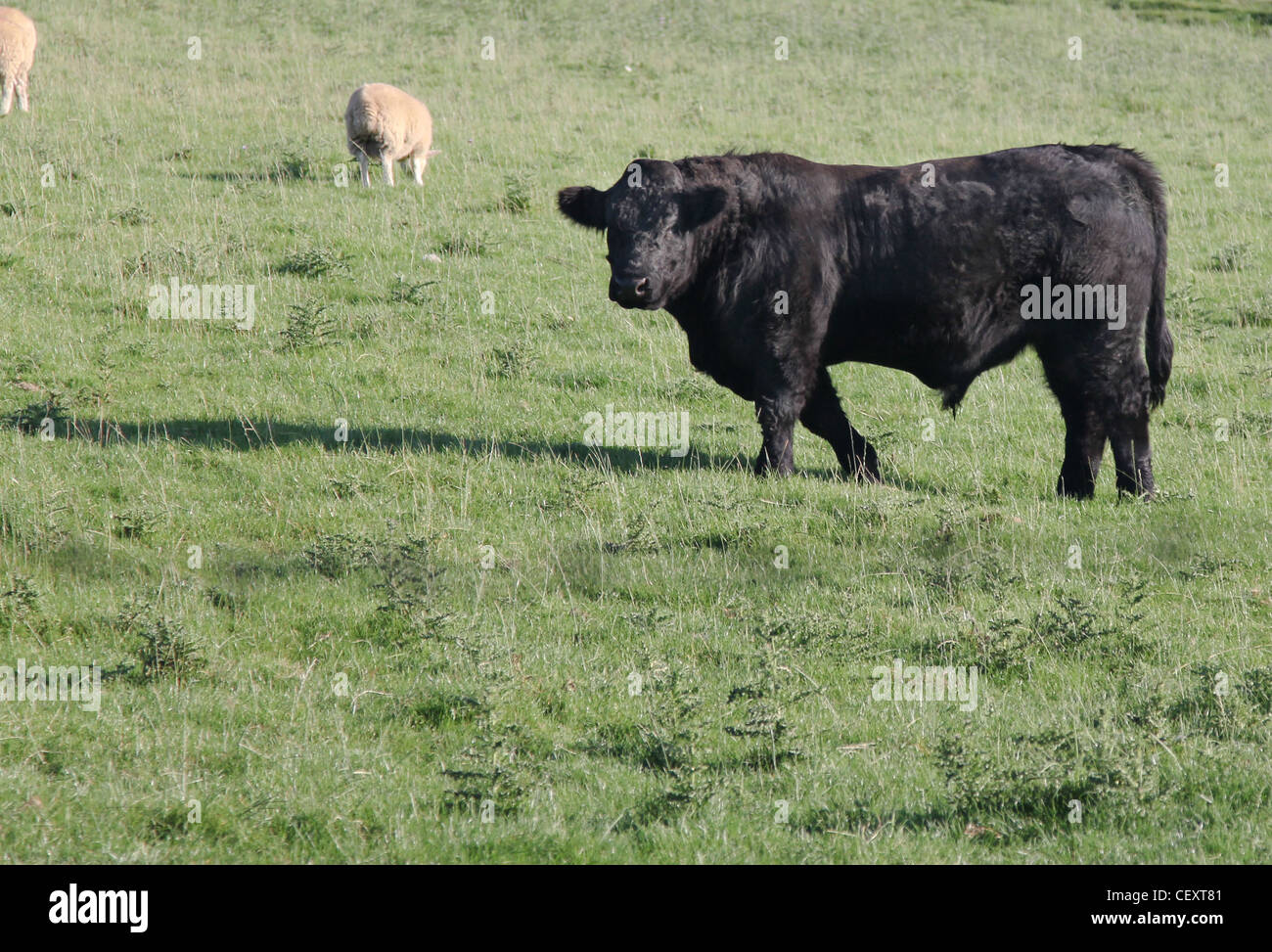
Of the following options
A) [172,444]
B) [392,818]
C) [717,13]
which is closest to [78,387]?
[172,444]

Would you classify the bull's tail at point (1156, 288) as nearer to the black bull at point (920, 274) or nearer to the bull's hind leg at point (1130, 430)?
the black bull at point (920, 274)

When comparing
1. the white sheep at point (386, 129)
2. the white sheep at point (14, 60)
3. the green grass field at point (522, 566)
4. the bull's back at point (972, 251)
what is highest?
the white sheep at point (14, 60)

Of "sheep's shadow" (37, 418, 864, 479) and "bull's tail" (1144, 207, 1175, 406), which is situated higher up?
"bull's tail" (1144, 207, 1175, 406)

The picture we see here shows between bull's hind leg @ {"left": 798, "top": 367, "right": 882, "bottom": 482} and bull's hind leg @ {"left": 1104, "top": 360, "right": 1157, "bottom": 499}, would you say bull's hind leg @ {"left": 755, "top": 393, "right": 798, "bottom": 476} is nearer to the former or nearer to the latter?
bull's hind leg @ {"left": 798, "top": 367, "right": 882, "bottom": 482}


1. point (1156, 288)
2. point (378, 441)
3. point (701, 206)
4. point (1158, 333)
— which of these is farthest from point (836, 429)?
point (378, 441)

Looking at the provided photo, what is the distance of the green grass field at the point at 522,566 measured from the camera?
547 cm

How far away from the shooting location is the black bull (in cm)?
971

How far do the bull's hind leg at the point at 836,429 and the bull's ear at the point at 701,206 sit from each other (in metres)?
1.47

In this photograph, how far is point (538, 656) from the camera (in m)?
6.87

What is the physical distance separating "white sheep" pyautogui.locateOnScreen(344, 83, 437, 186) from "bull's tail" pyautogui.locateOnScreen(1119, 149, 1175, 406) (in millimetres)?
9314

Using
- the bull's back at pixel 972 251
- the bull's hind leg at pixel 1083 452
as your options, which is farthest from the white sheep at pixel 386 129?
the bull's hind leg at pixel 1083 452

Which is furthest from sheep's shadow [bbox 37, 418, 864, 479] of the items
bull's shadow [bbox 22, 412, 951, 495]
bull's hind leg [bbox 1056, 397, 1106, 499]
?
bull's hind leg [bbox 1056, 397, 1106, 499]
